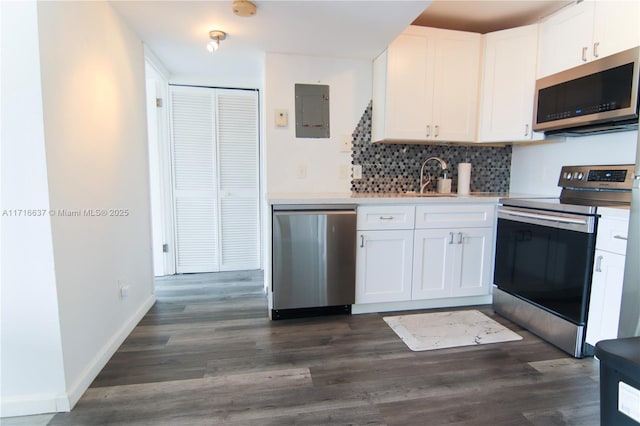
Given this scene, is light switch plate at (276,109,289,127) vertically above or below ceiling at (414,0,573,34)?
below

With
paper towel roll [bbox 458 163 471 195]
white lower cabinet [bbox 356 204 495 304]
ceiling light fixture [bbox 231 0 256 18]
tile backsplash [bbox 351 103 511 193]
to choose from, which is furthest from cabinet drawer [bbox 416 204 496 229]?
ceiling light fixture [bbox 231 0 256 18]

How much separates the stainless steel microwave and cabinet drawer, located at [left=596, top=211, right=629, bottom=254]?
684 mm

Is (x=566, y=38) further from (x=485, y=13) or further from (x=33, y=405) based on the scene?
(x=33, y=405)

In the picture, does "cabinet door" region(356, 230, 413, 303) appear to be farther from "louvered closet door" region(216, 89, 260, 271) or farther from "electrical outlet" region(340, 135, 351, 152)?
"louvered closet door" region(216, 89, 260, 271)

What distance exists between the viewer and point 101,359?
177 cm

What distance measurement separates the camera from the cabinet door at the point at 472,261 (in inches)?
101

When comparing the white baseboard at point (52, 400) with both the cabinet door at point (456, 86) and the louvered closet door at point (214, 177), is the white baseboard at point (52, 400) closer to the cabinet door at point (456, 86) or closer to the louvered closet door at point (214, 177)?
the louvered closet door at point (214, 177)

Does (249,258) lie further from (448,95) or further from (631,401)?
(631,401)

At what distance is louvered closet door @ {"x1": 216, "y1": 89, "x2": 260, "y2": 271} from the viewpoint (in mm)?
3438

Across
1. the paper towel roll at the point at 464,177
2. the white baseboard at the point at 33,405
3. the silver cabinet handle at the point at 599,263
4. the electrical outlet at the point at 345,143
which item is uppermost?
the electrical outlet at the point at 345,143

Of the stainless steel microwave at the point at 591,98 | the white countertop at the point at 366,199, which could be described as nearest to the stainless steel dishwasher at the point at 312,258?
the white countertop at the point at 366,199

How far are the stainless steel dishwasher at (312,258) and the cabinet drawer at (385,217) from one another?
3.4 inches

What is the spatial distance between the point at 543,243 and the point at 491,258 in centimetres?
51

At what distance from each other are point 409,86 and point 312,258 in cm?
156
